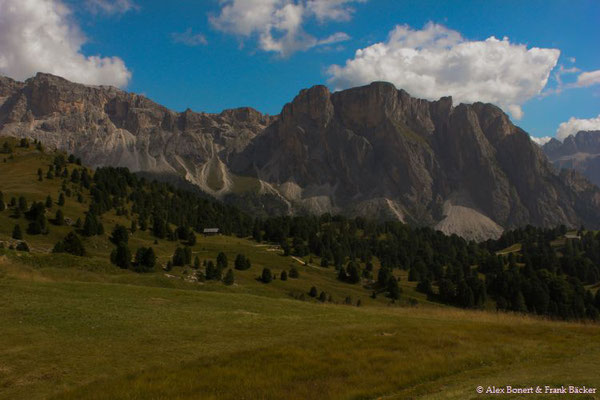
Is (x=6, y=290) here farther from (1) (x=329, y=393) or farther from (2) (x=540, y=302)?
(2) (x=540, y=302)

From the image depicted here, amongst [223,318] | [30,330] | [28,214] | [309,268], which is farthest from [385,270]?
[30,330]

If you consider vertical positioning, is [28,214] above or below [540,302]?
above

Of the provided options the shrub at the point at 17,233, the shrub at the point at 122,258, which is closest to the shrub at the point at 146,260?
the shrub at the point at 122,258

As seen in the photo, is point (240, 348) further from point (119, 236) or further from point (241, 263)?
point (119, 236)

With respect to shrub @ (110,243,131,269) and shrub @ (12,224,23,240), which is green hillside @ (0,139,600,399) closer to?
shrub @ (110,243,131,269)

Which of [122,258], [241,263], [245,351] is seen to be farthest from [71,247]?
[245,351]

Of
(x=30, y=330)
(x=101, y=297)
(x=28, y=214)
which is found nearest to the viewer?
(x=30, y=330)

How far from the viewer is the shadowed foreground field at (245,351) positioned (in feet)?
50.8

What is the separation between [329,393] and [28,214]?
398 feet

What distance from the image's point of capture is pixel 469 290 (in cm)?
12862

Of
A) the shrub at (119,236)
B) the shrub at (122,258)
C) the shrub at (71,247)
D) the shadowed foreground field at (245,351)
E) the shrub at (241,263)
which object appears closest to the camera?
the shadowed foreground field at (245,351)

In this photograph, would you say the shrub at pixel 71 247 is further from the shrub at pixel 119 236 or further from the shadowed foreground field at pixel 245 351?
the shadowed foreground field at pixel 245 351

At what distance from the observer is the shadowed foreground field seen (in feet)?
50.8

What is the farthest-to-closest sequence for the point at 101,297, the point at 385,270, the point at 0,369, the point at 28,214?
the point at 385,270 → the point at 28,214 → the point at 101,297 → the point at 0,369
